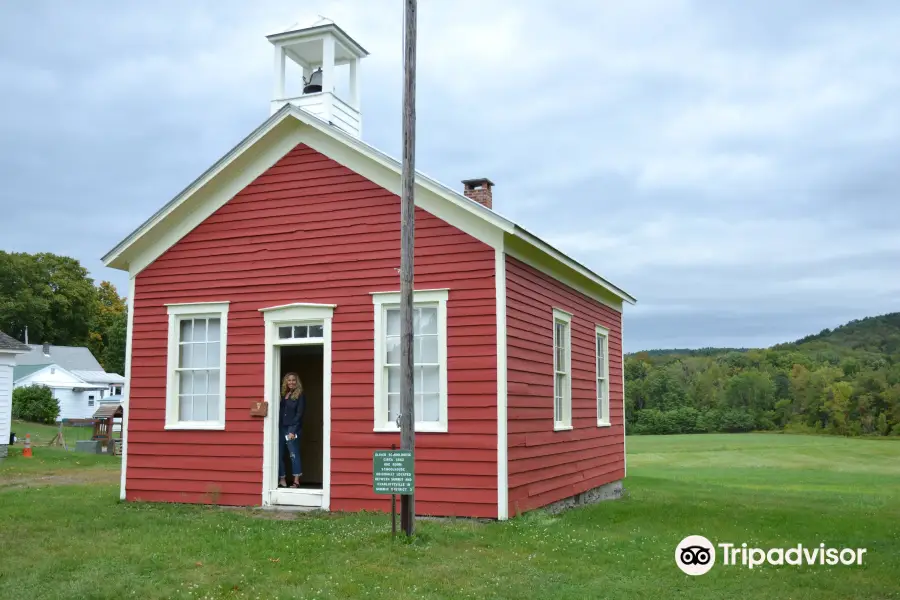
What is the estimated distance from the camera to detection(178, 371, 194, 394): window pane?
48.6 ft

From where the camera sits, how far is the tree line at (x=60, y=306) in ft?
230

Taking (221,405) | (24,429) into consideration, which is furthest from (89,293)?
(221,405)

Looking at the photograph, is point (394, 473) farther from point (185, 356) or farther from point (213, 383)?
point (185, 356)

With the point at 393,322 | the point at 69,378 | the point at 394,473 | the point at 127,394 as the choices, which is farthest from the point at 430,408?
the point at 69,378

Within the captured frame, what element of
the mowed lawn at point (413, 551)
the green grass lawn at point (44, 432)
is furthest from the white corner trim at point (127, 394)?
the green grass lawn at point (44, 432)

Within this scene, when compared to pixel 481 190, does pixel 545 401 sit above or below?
below

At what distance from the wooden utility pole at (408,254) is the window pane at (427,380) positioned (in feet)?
8.16

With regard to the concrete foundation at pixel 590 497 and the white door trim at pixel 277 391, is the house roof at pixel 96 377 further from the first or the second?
the white door trim at pixel 277 391

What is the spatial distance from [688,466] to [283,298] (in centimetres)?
2449

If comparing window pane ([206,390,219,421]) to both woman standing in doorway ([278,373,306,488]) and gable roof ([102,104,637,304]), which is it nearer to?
woman standing in doorway ([278,373,306,488])

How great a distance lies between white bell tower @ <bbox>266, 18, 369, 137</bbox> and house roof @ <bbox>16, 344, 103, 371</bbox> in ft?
183

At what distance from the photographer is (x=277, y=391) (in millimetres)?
14148

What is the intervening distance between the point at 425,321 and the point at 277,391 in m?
2.74

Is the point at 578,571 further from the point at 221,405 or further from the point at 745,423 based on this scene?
the point at 745,423
